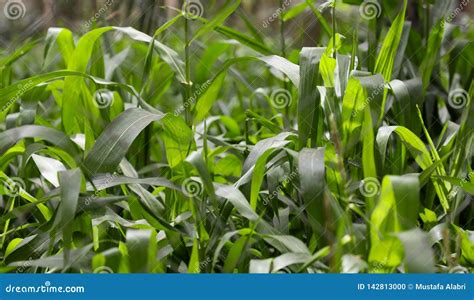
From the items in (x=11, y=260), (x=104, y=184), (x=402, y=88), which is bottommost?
(x=11, y=260)

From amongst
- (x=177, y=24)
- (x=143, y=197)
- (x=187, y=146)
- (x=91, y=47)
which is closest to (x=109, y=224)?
(x=143, y=197)

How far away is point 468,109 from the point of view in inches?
49.0

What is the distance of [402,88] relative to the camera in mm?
1285

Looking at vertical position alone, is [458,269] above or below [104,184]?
below

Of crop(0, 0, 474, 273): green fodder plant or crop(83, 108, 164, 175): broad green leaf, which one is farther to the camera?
crop(83, 108, 164, 175): broad green leaf

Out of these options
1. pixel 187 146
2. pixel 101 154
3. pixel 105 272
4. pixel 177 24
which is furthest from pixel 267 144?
pixel 177 24

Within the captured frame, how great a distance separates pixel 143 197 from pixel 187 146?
135 millimetres

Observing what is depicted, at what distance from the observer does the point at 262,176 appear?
1.10m

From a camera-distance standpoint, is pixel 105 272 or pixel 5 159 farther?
pixel 5 159

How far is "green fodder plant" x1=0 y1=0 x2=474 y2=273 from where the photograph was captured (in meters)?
0.96

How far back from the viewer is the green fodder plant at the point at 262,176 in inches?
37.9

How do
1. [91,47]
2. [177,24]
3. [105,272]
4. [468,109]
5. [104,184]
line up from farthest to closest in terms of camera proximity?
1. [177,24]
2. [91,47]
3. [468,109]
4. [104,184]
5. [105,272]

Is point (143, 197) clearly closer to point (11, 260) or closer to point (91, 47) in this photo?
point (11, 260)

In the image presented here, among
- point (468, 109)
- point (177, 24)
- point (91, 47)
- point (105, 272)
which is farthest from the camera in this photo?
point (177, 24)
